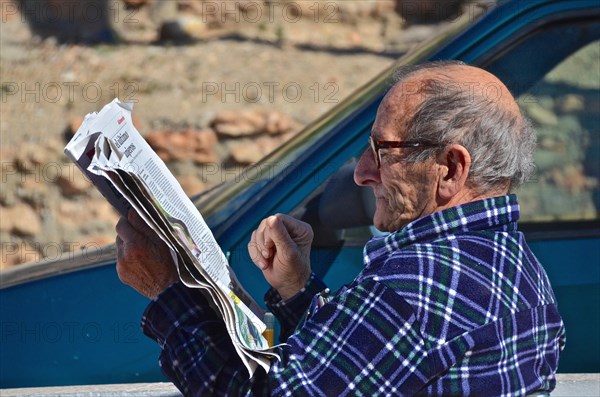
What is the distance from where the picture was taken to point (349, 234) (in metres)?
2.59

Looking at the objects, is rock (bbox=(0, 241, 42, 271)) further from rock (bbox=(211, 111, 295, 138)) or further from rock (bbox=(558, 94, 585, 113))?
rock (bbox=(558, 94, 585, 113))

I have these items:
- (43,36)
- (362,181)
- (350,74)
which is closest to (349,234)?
(362,181)

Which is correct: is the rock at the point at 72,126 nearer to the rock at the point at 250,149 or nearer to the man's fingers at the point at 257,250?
the rock at the point at 250,149

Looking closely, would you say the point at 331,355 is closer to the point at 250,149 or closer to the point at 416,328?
the point at 416,328

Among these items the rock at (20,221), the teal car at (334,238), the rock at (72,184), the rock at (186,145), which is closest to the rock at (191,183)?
the rock at (186,145)

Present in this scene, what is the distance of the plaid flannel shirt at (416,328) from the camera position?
166 centimetres

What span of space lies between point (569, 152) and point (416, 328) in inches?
50.5

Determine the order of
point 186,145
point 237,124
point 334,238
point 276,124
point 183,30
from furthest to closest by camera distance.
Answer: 1. point 183,30
2. point 276,124
3. point 237,124
4. point 186,145
5. point 334,238

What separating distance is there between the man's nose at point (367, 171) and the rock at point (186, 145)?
16.0 feet

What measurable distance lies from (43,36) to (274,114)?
3.05 meters

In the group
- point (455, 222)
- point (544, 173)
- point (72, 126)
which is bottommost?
point (72, 126)

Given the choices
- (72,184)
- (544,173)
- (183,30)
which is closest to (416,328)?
(544,173)

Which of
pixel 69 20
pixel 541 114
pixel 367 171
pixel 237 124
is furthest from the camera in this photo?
pixel 69 20

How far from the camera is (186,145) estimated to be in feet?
22.5
